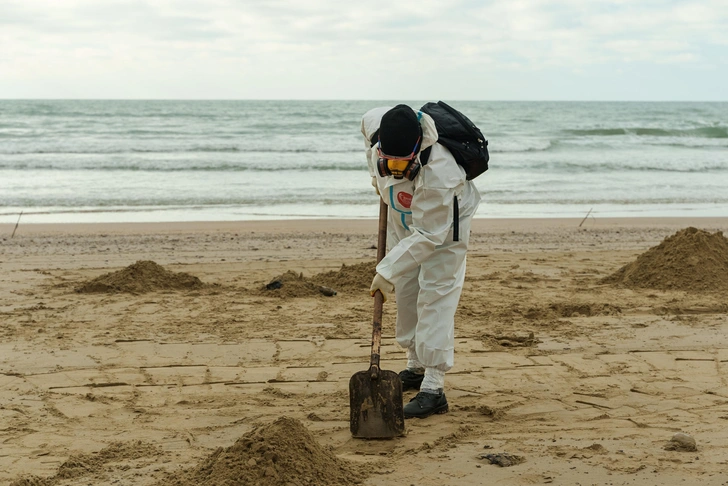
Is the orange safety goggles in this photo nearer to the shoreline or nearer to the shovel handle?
the shovel handle

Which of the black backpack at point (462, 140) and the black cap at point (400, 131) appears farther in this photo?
the black backpack at point (462, 140)

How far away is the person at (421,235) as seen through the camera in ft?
11.3

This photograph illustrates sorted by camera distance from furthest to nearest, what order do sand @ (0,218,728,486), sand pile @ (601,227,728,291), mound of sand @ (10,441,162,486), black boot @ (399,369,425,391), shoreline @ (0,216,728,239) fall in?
shoreline @ (0,216,728,239) < sand pile @ (601,227,728,291) < black boot @ (399,369,425,391) < sand @ (0,218,728,486) < mound of sand @ (10,441,162,486)

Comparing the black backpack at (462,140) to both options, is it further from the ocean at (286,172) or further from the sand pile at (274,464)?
the ocean at (286,172)

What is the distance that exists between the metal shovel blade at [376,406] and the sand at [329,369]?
78 mm

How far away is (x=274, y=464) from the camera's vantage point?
9.52 feet

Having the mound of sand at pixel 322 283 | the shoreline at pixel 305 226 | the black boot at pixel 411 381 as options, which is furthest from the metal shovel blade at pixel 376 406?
the shoreline at pixel 305 226

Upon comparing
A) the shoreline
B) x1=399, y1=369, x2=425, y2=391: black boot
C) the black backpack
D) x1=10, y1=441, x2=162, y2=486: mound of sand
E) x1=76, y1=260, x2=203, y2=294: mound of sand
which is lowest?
x1=10, y1=441, x2=162, y2=486: mound of sand

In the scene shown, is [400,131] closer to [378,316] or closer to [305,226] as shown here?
[378,316]

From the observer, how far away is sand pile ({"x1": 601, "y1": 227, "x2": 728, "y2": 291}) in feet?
21.8

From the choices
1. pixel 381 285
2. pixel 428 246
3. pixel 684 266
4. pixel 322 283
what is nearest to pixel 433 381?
pixel 381 285

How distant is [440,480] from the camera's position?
3035 mm

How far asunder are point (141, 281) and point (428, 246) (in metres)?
3.87

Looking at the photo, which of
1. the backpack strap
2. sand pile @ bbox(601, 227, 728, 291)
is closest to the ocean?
sand pile @ bbox(601, 227, 728, 291)
